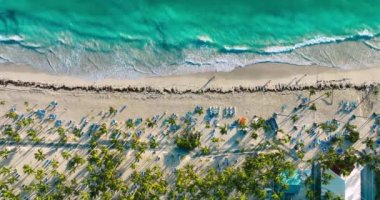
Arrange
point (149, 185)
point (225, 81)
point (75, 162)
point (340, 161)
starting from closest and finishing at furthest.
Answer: point (149, 185) < point (75, 162) < point (340, 161) < point (225, 81)

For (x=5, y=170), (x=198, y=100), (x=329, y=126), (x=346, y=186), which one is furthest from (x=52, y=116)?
(x=346, y=186)

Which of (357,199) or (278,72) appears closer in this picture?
(357,199)

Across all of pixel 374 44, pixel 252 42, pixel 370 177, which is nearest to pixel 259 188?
pixel 370 177

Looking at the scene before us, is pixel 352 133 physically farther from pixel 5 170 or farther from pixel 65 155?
pixel 5 170

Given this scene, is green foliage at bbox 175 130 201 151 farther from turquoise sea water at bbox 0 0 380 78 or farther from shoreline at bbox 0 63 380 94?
turquoise sea water at bbox 0 0 380 78

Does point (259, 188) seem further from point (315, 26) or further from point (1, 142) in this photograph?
point (1, 142)
